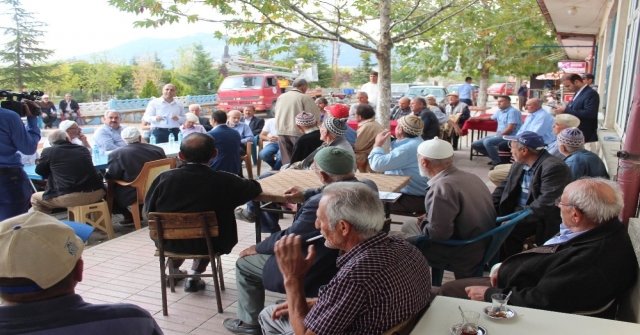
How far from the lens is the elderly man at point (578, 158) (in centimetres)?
424

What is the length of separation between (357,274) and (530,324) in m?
0.69

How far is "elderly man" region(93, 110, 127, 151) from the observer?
6797 mm

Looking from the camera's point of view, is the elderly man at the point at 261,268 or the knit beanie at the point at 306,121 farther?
the knit beanie at the point at 306,121

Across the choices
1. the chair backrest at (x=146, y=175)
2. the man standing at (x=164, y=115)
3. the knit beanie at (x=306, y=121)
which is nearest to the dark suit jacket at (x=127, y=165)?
the chair backrest at (x=146, y=175)

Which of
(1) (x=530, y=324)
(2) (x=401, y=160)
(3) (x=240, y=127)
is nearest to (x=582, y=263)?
(1) (x=530, y=324)

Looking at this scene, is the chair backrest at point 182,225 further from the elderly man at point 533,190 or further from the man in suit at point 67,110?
the man in suit at point 67,110

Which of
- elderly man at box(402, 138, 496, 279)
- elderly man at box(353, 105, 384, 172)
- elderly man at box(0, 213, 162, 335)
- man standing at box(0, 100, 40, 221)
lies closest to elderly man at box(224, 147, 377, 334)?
elderly man at box(402, 138, 496, 279)

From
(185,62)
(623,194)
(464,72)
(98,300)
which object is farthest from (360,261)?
(185,62)

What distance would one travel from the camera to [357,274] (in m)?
1.80

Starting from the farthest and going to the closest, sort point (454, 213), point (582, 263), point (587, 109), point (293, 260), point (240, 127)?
point (240, 127)
point (587, 109)
point (454, 213)
point (582, 263)
point (293, 260)

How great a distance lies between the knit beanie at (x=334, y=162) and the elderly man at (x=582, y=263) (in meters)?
1.10

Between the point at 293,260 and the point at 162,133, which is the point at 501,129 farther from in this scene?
the point at 293,260

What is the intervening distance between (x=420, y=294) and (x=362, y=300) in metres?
0.29

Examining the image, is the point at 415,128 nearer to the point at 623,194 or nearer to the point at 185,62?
the point at 623,194
